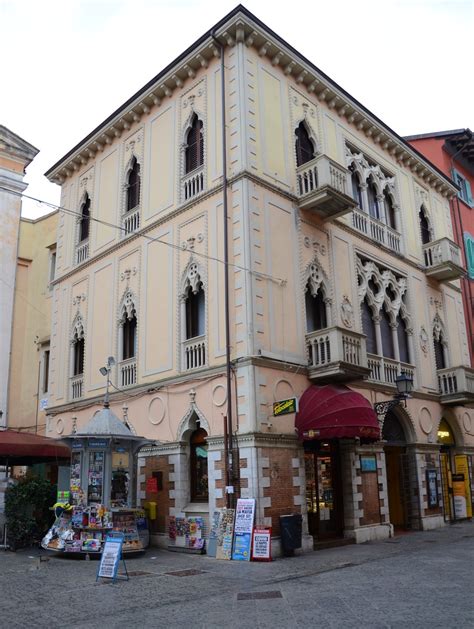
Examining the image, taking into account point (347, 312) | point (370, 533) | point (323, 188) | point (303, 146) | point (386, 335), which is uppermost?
point (303, 146)

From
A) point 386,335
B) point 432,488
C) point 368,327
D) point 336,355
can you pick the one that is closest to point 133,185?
point 368,327

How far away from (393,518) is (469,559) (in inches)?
287

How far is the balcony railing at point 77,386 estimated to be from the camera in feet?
70.0

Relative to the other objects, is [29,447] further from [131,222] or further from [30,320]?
[30,320]

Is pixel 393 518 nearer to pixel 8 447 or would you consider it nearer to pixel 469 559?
pixel 469 559

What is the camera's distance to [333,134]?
68.0 feet

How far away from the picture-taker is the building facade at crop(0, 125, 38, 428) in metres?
26.1

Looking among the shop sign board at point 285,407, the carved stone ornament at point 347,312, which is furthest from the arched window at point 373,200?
the shop sign board at point 285,407

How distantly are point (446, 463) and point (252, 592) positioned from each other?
1401 cm

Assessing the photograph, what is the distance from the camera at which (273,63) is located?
18812mm

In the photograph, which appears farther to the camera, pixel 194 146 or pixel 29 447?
pixel 194 146

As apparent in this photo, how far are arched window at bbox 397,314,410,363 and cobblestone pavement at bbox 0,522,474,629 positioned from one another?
752 centimetres

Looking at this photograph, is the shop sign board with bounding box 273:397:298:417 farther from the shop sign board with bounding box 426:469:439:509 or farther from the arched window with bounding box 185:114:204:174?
the shop sign board with bounding box 426:469:439:509

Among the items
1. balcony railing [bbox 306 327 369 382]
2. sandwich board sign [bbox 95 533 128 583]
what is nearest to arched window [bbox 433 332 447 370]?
balcony railing [bbox 306 327 369 382]
